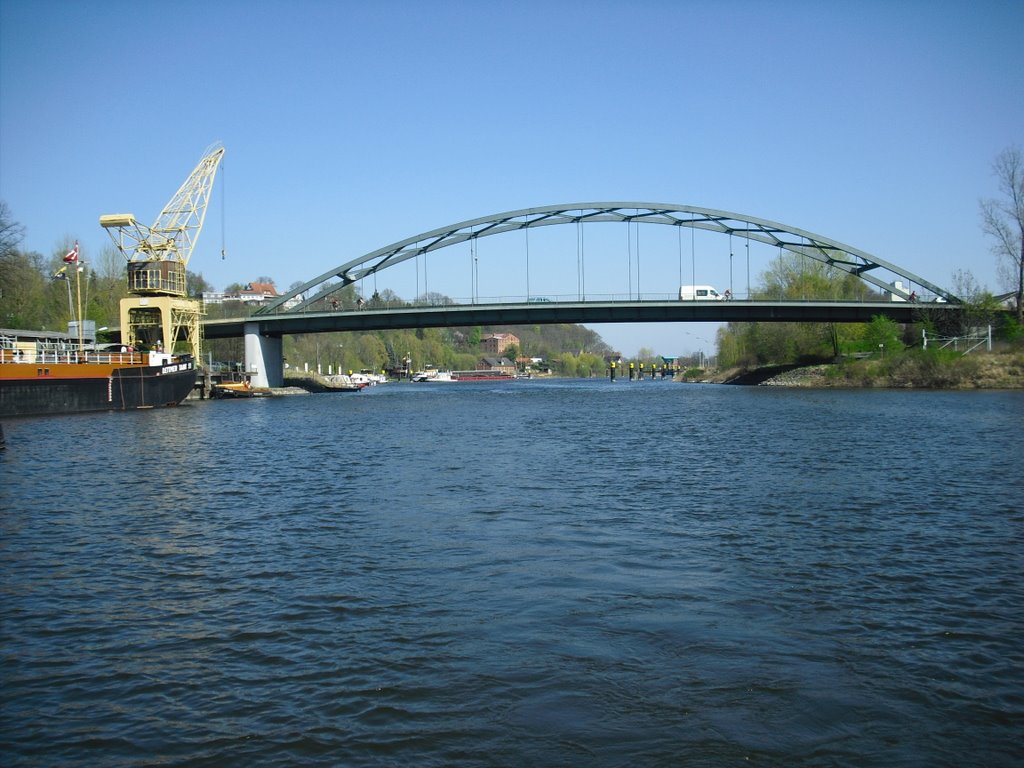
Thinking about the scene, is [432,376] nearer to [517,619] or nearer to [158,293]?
[158,293]

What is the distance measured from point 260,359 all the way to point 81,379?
111 feet

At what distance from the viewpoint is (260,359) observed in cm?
8350

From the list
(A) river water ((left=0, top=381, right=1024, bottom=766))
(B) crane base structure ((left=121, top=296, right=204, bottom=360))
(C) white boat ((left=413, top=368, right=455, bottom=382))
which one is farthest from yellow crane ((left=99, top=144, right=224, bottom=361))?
(C) white boat ((left=413, top=368, right=455, bottom=382))

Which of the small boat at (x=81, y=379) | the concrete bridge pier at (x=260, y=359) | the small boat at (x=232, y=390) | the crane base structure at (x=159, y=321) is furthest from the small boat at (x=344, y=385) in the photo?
the small boat at (x=81, y=379)

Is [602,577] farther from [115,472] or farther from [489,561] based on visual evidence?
[115,472]

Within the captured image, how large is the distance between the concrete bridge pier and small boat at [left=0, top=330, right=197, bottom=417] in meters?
20.1

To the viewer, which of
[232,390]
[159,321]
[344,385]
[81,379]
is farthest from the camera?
[344,385]

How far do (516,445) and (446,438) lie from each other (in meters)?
4.12

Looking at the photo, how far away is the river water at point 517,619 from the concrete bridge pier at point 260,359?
64.5m

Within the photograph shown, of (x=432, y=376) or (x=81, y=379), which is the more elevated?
(x=81, y=379)

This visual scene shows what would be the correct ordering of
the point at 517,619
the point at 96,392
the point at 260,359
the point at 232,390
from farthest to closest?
the point at 260,359
the point at 232,390
the point at 96,392
the point at 517,619

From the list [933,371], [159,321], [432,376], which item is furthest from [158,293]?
[432,376]

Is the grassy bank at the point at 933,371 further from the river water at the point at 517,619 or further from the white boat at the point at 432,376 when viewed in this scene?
the white boat at the point at 432,376

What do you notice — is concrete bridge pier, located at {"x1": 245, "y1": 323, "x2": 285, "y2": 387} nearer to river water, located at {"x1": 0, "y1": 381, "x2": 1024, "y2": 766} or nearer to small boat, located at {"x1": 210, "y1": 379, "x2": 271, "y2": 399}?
small boat, located at {"x1": 210, "y1": 379, "x2": 271, "y2": 399}
